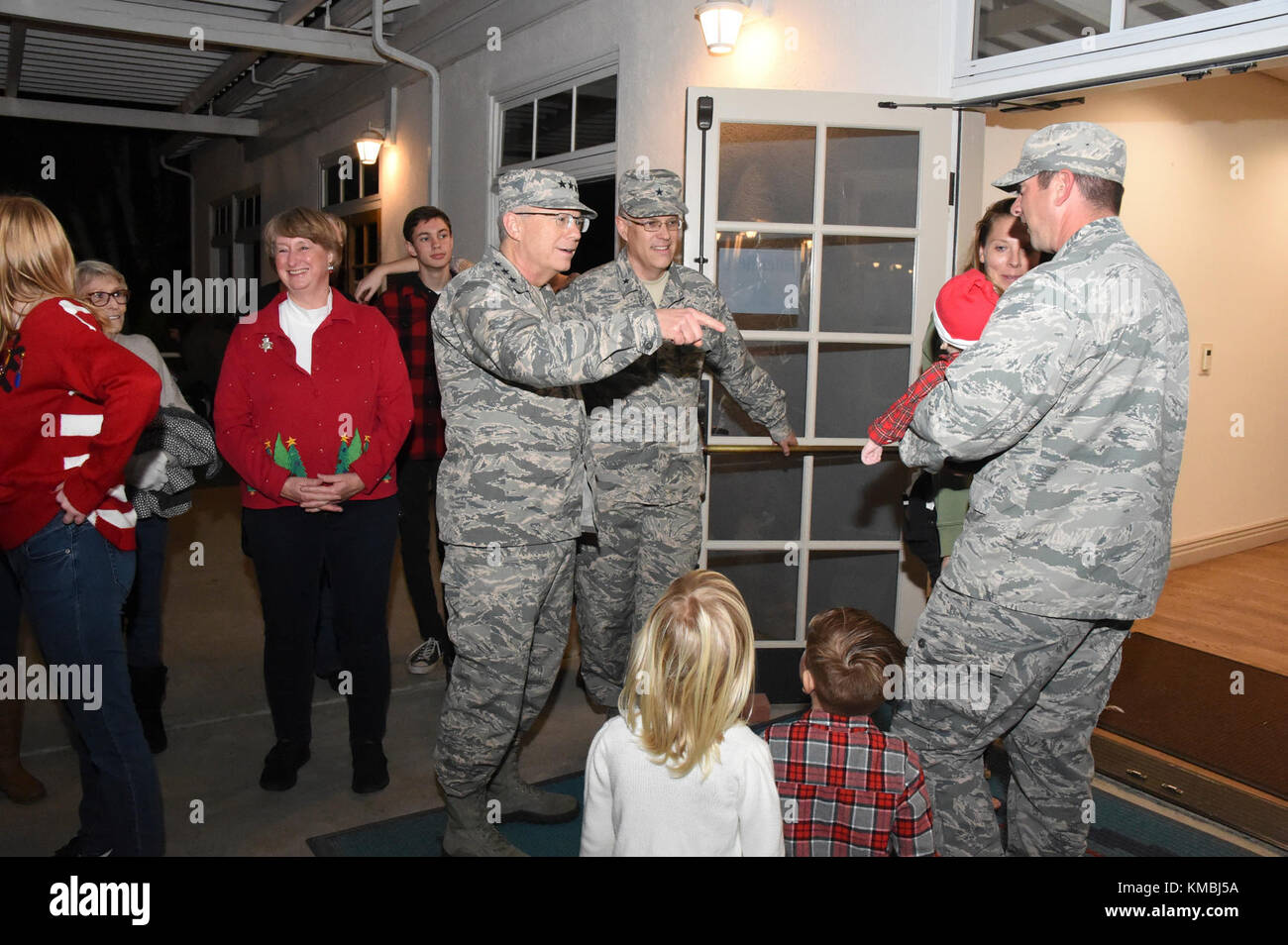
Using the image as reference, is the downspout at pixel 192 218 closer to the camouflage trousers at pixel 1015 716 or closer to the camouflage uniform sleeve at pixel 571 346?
the camouflage uniform sleeve at pixel 571 346

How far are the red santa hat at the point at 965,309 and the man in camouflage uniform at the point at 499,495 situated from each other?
88 cm

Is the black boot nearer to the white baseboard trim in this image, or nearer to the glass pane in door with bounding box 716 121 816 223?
the glass pane in door with bounding box 716 121 816 223

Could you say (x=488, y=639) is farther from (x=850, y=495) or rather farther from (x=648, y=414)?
(x=850, y=495)

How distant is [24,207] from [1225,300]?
5.89 m

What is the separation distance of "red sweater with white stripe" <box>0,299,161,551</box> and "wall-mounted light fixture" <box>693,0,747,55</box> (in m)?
2.61

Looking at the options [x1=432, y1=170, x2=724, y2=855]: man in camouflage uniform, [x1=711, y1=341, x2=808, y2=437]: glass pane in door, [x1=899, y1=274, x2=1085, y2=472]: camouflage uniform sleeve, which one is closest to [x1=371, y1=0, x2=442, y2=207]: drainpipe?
[x1=711, y1=341, x2=808, y2=437]: glass pane in door

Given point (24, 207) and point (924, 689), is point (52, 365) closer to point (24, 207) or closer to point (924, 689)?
point (24, 207)

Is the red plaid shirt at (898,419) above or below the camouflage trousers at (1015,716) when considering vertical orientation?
above

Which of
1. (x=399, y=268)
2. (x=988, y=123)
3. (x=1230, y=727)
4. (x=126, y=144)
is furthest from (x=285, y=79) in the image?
(x=1230, y=727)

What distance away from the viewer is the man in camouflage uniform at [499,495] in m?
2.16

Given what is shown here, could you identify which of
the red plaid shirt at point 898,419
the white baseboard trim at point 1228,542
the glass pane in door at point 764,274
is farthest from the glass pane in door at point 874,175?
the white baseboard trim at point 1228,542

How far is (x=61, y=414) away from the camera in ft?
6.44

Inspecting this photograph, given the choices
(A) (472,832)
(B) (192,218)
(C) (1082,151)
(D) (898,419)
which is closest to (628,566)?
(A) (472,832)
